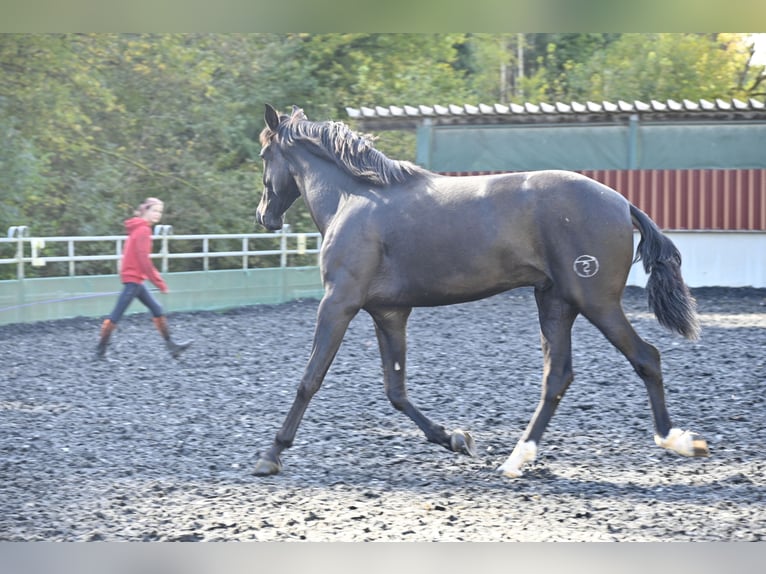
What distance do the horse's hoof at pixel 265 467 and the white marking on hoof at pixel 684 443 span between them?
6.20ft

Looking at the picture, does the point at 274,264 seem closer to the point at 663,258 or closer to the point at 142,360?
the point at 142,360

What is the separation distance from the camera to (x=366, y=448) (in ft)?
18.1

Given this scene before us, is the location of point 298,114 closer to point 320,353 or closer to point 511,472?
point 320,353

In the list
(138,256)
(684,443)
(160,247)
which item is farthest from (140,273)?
(160,247)

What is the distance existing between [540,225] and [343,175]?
111 cm

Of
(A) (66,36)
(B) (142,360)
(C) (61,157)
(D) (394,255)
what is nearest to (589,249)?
(D) (394,255)

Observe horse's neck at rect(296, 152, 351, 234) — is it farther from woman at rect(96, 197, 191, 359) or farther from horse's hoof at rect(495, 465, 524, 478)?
woman at rect(96, 197, 191, 359)

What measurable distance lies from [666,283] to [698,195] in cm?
1259

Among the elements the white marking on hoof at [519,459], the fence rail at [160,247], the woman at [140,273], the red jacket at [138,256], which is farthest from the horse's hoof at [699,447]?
the fence rail at [160,247]

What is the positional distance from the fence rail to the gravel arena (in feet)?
7.84

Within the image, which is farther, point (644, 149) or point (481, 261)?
point (644, 149)

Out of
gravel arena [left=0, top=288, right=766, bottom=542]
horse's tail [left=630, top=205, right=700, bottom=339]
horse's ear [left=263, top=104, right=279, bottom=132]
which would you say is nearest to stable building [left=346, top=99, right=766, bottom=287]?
gravel arena [left=0, top=288, right=766, bottom=542]

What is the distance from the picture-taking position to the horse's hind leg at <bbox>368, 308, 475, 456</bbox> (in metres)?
5.26

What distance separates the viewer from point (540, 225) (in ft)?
15.8
